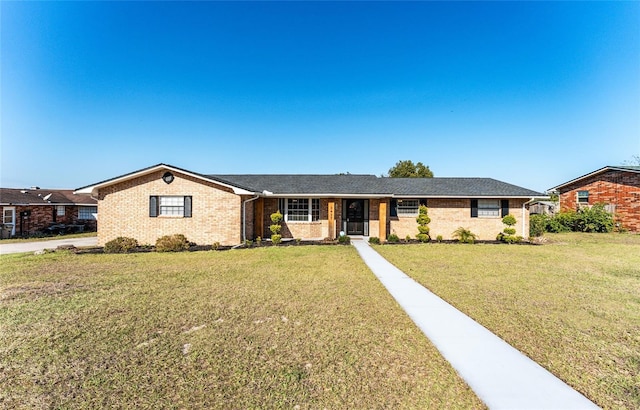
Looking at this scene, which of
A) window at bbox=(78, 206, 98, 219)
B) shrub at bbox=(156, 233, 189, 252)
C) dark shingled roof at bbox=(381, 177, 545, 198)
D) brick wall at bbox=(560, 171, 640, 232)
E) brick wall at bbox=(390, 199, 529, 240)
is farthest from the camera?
window at bbox=(78, 206, 98, 219)

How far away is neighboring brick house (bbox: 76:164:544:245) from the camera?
1434 centimetres

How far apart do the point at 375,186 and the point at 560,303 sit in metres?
12.0

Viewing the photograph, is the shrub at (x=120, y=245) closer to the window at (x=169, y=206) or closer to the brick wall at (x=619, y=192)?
the window at (x=169, y=206)

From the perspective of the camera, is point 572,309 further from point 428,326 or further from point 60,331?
point 60,331

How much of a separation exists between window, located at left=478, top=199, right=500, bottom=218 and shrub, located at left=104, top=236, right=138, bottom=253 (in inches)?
716

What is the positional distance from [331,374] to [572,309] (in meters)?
5.29

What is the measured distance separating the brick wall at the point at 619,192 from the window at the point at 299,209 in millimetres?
21861

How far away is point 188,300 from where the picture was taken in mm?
6188

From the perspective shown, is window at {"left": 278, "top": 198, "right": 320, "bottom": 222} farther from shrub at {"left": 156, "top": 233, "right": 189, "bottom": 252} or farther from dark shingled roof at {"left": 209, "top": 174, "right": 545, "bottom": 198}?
shrub at {"left": 156, "top": 233, "right": 189, "bottom": 252}

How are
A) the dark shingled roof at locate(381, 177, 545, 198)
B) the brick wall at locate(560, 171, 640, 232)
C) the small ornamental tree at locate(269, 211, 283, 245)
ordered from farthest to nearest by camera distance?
1. the brick wall at locate(560, 171, 640, 232)
2. the dark shingled roof at locate(381, 177, 545, 198)
3. the small ornamental tree at locate(269, 211, 283, 245)

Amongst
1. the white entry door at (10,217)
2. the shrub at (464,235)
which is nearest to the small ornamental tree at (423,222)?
the shrub at (464,235)

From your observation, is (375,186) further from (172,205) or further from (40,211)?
(40,211)

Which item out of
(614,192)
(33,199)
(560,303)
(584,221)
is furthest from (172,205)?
(614,192)

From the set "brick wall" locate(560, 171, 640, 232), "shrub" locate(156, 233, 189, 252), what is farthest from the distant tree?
"shrub" locate(156, 233, 189, 252)
